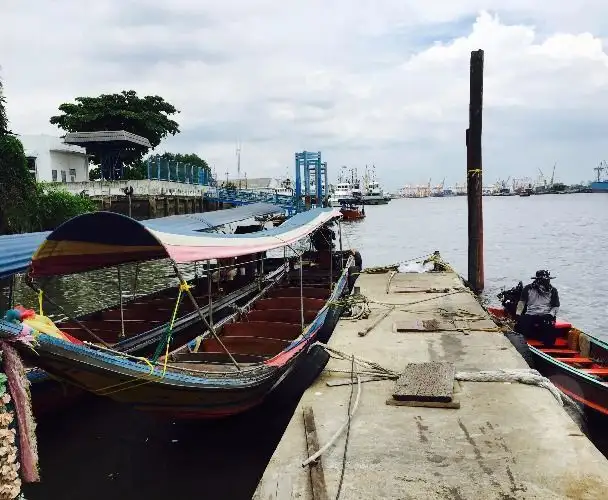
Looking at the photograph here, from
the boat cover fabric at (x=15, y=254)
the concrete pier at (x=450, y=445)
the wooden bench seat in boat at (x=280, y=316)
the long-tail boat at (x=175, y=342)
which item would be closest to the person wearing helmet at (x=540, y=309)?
the concrete pier at (x=450, y=445)

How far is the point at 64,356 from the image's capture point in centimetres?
553

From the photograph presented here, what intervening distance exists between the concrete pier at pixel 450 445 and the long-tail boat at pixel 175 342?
1.04 m

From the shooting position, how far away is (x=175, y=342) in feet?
35.7

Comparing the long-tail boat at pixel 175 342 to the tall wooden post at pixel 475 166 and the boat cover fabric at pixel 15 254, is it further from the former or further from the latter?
the tall wooden post at pixel 475 166

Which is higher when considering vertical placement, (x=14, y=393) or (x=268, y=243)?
(x=268, y=243)

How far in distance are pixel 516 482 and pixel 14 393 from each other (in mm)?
4236

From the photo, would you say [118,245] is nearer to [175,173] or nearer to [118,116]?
[175,173]

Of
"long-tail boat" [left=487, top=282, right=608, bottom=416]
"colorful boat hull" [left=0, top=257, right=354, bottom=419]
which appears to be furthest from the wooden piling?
"long-tail boat" [left=487, top=282, right=608, bottom=416]

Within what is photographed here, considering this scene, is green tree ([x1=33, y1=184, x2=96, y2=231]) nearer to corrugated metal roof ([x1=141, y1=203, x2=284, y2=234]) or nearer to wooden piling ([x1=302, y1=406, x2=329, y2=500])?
corrugated metal roof ([x1=141, y1=203, x2=284, y2=234])

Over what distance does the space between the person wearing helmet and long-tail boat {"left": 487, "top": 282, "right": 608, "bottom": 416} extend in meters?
0.18

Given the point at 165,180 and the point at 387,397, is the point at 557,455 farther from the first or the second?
the point at 165,180

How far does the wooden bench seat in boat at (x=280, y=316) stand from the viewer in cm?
1147

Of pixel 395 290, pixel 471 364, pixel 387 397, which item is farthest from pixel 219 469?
pixel 395 290

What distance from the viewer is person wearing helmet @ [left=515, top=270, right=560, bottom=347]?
33.8ft
